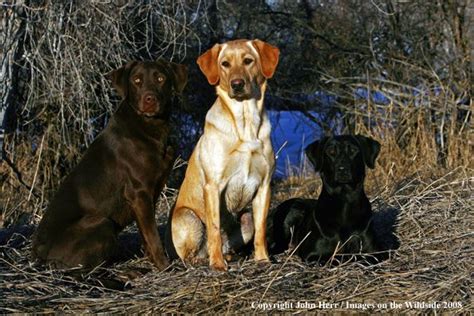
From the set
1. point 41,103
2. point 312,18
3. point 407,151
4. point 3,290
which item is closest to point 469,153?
point 407,151

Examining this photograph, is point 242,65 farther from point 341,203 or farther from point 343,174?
point 341,203

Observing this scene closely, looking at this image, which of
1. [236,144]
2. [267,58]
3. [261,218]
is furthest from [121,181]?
[267,58]

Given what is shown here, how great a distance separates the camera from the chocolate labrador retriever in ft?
18.9

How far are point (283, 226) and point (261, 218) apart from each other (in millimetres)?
835

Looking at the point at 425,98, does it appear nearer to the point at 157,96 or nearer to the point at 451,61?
the point at 451,61

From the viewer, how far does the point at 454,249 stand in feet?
19.4

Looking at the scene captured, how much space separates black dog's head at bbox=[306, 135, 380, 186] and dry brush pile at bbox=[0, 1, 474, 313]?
649 millimetres

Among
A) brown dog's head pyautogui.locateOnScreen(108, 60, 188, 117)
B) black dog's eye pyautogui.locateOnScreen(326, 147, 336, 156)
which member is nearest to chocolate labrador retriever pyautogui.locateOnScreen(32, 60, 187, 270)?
brown dog's head pyautogui.locateOnScreen(108, 60, 188, 117)

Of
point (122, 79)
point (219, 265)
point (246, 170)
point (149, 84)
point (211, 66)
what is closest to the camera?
point (219, 265)

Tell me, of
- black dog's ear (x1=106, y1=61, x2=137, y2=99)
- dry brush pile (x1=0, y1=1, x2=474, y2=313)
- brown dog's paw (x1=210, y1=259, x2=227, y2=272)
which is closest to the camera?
dry brush pile (x1=0, y1=1, x2=474, y2=313)

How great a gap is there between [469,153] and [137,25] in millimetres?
4142

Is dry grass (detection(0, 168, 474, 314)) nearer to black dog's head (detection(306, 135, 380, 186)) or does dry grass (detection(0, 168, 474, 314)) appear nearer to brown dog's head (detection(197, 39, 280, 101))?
black dog's head (detection(306, 135, 380, 186))

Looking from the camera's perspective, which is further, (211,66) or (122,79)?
(122,79)

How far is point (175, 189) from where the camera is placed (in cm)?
976
